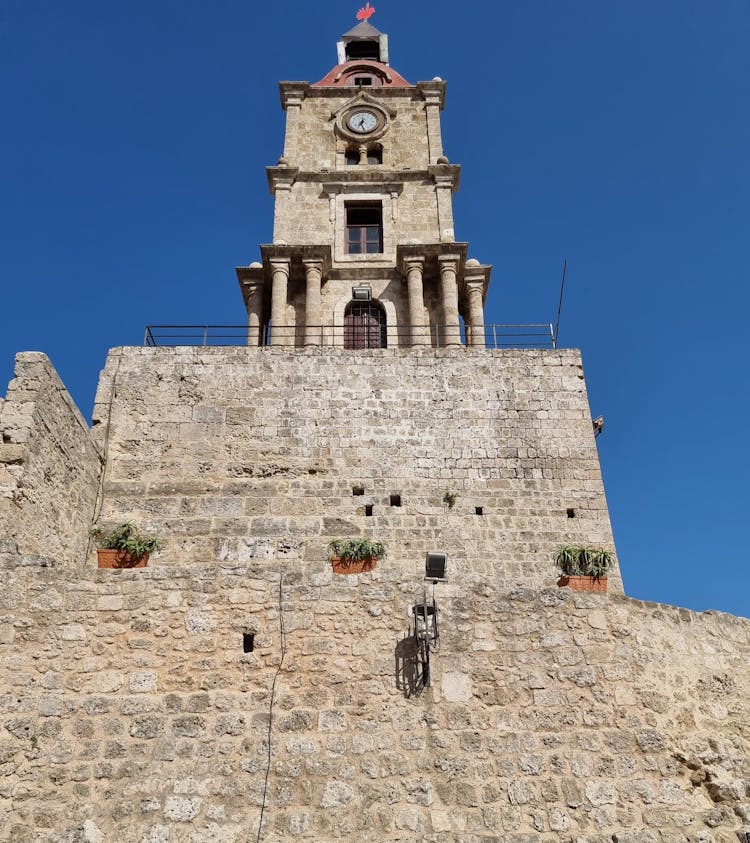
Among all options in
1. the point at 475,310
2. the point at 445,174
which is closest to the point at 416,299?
the point at 475,310

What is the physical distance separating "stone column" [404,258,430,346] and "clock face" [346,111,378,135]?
20.1 ft

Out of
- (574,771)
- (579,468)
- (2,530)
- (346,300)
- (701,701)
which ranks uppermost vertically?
(346,300)

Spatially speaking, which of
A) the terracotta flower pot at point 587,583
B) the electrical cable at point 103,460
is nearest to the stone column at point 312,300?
the electrical cable at point 103,460

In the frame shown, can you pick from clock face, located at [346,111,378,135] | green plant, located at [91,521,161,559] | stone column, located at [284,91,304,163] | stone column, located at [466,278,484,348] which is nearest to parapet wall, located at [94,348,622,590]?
green plant, located at [91,521,161,559]

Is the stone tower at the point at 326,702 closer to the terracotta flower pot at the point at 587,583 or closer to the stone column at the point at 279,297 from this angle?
the terracotta flower pot at the point at 587,583

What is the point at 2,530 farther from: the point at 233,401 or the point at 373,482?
the point at 373,482

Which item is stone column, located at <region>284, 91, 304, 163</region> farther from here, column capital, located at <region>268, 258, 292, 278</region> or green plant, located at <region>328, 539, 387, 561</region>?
green plant, located at <region>328, 539, 387, 561</region>

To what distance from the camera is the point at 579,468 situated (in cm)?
1273

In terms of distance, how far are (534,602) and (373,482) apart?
553 cm

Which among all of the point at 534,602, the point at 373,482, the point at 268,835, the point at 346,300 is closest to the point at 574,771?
the point at 534,602

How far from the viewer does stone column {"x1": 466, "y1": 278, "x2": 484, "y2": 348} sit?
67.0ft

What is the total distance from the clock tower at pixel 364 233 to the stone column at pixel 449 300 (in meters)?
0.03

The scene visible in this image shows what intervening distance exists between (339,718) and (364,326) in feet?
48.4

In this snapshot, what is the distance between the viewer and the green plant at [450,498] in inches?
483
